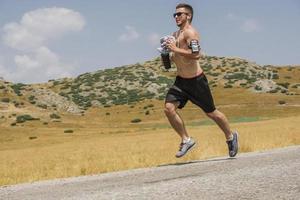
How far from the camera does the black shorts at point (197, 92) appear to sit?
30.5 ft

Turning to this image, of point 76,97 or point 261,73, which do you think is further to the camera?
point 261,73

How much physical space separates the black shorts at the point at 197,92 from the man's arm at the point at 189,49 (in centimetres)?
47

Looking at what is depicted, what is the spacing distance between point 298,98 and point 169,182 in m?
97.8

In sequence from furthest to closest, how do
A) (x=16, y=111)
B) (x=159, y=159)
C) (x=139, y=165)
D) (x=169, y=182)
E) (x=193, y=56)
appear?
(x=16, y=111) < (x=159, y=159) < (x=139, y=165) < (x=193, y=56) < (x=169, y=182)

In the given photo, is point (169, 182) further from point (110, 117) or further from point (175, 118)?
point (110, 117)

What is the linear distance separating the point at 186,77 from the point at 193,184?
3.37 meters

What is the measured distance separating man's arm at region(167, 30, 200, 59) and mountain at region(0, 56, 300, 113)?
8946 centimetres

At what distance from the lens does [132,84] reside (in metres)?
146

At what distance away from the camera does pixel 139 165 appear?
33.2 feet

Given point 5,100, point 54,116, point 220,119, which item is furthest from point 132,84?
point 220,119

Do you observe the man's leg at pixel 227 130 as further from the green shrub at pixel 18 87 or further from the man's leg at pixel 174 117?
the green shrub at pixel 18 87

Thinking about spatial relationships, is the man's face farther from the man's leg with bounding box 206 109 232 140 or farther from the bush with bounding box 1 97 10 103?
the bush with bounding box 1 97 10 103

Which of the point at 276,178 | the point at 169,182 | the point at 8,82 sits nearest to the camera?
the point at 276,178

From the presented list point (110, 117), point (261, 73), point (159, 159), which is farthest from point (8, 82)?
point (159, 159)
